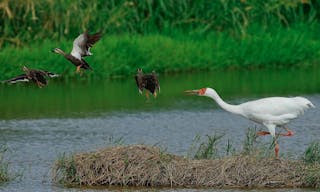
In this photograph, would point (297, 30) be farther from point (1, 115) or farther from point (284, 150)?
point (284, 150)

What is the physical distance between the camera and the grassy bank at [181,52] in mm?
22406

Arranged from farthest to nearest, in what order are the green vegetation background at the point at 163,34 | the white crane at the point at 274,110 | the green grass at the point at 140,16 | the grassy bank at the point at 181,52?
the green grass at the point at 140,16 < the green vegetation background at the point at 163,34 < the grassy bank at the point at 181,52 < the white crane at the point at 274,110

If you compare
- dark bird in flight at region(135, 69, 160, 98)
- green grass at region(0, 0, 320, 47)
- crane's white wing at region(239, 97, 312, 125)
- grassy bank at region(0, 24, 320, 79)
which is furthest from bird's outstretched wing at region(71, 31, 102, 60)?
green grass at region(0, 0, 320, 47)

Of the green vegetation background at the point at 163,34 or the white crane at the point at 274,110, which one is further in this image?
the green vegetation background at the point at 163,34

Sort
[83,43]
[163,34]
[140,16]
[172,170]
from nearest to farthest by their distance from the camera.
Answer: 1. [172,170]
2. [83,43]
3. [163,34]
4. [140,16]

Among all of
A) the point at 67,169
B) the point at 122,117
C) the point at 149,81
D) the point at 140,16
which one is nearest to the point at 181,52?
the point at 140,16

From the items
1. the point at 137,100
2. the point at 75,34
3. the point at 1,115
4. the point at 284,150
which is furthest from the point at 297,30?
the point at 284,150

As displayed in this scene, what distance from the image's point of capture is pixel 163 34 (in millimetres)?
25328

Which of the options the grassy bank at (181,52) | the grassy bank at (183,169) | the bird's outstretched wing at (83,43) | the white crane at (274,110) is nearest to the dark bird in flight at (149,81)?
the white crane at (274,110)

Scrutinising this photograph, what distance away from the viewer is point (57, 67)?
22312mm

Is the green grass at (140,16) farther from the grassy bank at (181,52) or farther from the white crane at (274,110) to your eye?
the white crane at (274,110)

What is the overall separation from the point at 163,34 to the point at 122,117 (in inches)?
261

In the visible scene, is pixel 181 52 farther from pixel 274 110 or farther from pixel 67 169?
pixel 67 169

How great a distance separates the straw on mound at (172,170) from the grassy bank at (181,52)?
27.8 ft
